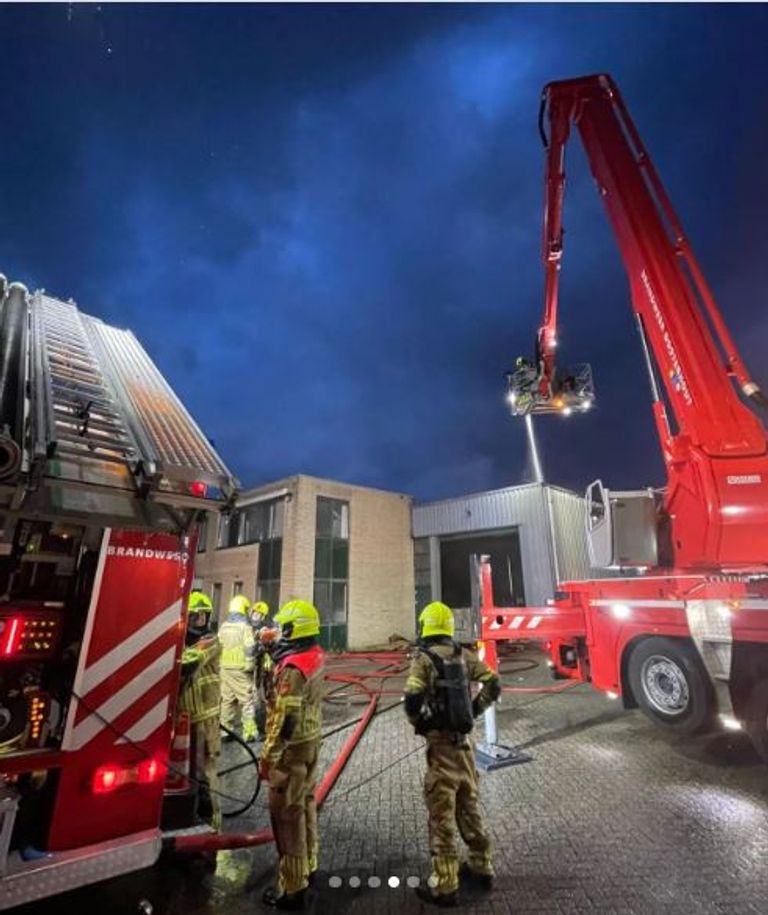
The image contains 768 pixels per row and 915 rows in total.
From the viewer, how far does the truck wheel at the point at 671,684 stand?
17.1 feet

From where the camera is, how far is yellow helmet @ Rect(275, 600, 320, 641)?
134 inches

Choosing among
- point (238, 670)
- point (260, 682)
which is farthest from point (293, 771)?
point (260, 682)

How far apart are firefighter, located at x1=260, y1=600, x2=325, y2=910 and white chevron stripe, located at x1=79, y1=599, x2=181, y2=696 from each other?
3.03ft

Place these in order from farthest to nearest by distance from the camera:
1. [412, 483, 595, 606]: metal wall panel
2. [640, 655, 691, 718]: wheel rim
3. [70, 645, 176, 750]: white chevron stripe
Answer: [412, 483, 595, 606]: metal wall panel < [640, 655, 691, 718]: wheel rim < [70, 645, 176, 750]: white chevron stripe

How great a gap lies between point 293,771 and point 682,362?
5.82 m

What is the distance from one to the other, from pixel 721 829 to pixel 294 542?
1466 cm

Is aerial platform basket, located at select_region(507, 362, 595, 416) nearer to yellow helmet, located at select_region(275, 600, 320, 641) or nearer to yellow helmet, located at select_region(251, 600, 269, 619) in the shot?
yellow helmet, located at select_region(251, 600, 269, 619)

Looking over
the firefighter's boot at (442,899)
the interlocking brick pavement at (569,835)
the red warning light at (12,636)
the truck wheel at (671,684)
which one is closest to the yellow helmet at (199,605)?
the interlocking brick pavement at (569,835)

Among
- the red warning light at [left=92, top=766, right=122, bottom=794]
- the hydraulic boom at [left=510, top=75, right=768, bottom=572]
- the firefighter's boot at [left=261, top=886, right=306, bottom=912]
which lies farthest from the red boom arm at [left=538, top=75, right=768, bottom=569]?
Result: the red warning light at [left=92, top=766, right=122, bottom=794]

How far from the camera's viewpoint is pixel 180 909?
289 centimetres

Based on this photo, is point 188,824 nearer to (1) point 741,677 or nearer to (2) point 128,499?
(2) point 128,499

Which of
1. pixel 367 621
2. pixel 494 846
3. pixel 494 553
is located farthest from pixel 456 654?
pixel 494 553

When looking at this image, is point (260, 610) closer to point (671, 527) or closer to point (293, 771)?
point (293, 771)

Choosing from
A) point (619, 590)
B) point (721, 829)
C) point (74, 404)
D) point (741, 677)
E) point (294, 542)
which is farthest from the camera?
point (294, 542)
